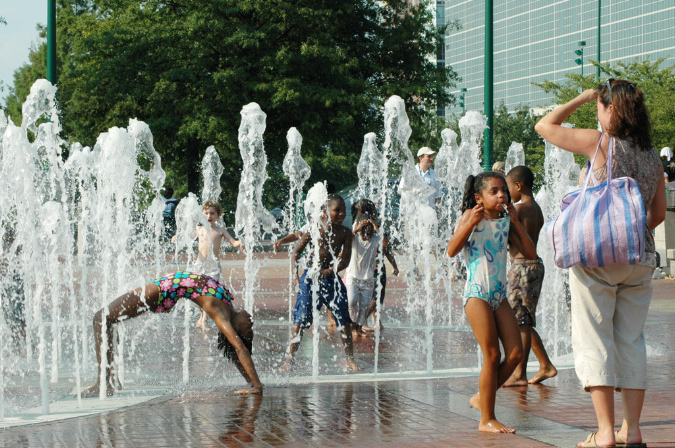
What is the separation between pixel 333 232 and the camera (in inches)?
301

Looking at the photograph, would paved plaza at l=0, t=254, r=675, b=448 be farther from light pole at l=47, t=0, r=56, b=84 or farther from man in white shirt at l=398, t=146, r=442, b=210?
light pole at l=47, t=0, r=56, b=84

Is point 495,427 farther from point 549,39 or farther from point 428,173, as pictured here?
point 549,39

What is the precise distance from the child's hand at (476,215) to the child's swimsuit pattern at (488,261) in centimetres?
7

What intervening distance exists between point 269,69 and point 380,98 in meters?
3.69

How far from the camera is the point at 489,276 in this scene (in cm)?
498

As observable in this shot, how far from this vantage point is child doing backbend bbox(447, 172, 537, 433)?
16.0 ft

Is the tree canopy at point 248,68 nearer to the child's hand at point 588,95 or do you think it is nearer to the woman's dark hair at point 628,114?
the child's hand at point 588,95

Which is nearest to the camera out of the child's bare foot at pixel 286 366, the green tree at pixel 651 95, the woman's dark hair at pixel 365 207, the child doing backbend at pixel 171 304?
the child doing backbend at pixel 171 304

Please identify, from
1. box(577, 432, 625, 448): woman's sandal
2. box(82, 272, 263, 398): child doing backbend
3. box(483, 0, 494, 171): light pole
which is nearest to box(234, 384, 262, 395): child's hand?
box(82, 272, 263, 398): child doing backbend

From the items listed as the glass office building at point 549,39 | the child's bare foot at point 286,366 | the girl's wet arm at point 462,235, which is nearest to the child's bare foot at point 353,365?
the child's bare foot at point 286,366

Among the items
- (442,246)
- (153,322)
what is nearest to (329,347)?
(153,322)

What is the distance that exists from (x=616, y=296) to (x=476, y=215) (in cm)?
95

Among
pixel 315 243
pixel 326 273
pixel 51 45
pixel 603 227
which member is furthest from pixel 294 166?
pixel 603 227

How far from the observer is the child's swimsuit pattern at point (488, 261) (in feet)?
16.3
